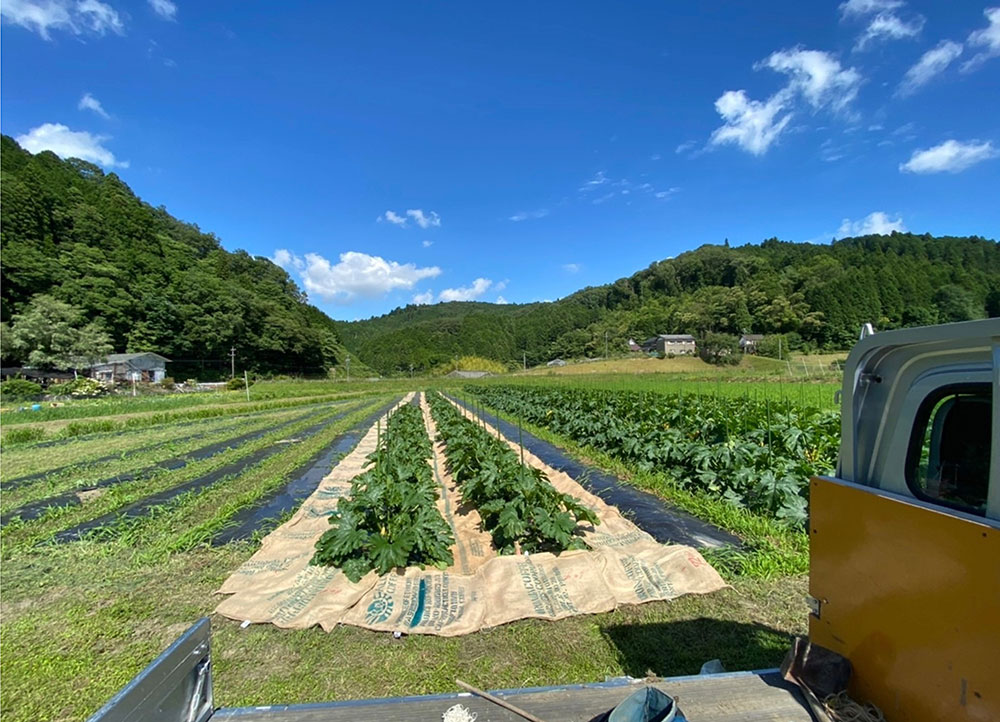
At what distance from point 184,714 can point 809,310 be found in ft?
254

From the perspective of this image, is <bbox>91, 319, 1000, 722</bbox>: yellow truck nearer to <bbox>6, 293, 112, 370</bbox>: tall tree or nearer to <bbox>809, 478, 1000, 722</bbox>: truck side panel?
<bbox>809, 478, 1000, 722</bbox>: truck side panel

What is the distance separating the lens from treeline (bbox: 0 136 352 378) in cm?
5241

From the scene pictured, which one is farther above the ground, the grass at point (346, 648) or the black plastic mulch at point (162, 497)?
the grass at point (346, 648)

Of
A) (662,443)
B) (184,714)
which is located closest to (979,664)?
(184,714)

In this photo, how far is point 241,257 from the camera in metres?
98.7

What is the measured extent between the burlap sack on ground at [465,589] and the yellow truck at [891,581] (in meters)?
2.34

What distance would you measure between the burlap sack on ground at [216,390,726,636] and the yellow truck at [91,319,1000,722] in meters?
2.34

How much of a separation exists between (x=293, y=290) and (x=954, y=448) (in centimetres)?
11690

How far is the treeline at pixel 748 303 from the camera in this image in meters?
47.2

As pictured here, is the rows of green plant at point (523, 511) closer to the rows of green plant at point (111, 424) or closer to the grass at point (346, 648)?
the grass at point (346, 648)

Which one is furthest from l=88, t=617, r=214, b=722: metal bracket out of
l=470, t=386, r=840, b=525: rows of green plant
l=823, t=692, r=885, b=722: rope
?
l=470, t=386, r=840, b=525: rows of green plant

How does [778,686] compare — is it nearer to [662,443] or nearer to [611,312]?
[662,443]

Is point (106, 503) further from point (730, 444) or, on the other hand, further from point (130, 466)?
point (730, 444)

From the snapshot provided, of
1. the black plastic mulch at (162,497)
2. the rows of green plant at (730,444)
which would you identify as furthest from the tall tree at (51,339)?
the rows of green plant at (730,444)
